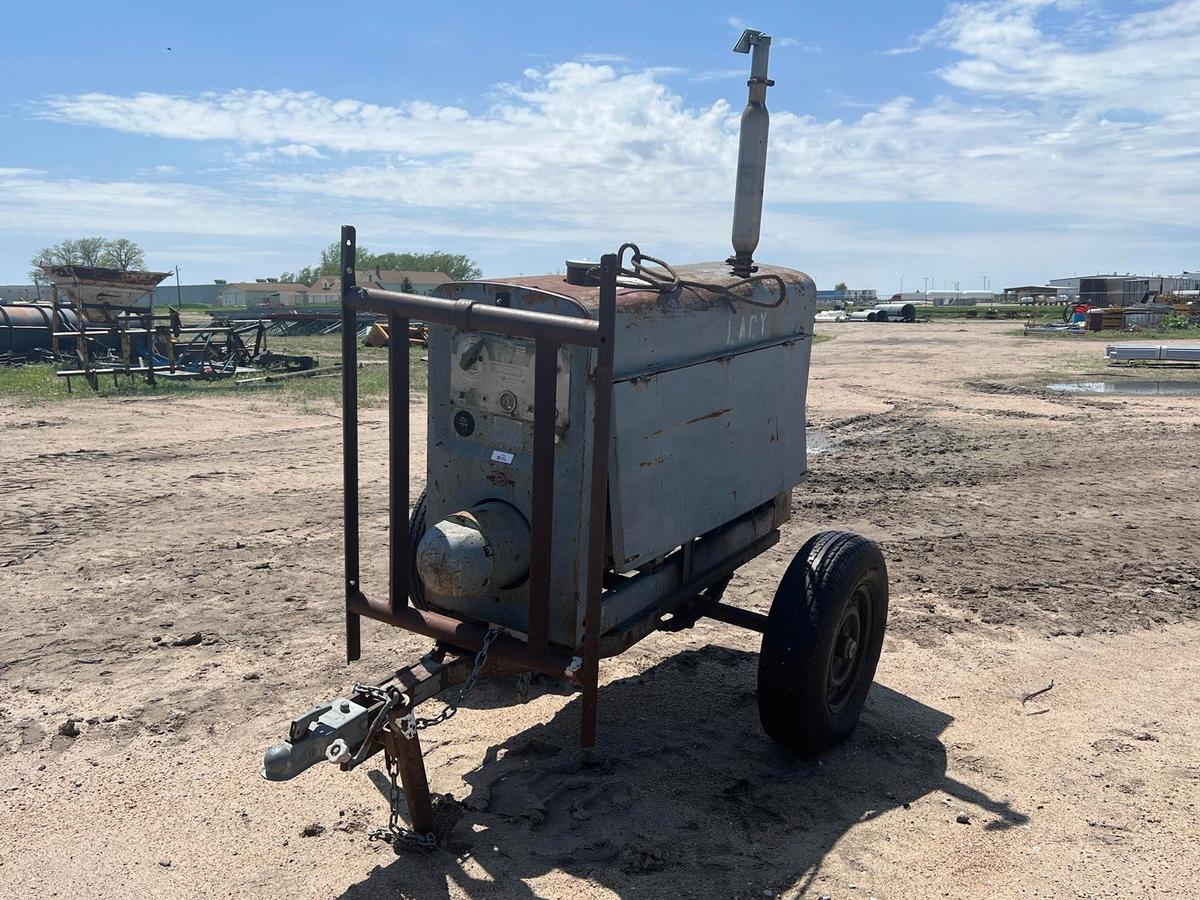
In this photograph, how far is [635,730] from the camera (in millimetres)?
4527

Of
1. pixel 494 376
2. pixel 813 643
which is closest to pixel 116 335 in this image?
pixel 494 376

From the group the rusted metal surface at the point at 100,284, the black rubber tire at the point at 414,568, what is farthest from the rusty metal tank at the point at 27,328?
the black rubber tire at the point at 414,568

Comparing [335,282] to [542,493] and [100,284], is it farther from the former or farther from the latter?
[542,493]

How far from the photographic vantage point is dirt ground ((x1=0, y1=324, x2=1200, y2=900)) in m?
3.46

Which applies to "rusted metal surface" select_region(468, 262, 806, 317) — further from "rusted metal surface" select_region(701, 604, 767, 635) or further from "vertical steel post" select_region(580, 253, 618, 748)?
"rusted metal surface" select_region(701, 604, 767, 635)

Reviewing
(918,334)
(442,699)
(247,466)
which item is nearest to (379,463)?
(247,466)

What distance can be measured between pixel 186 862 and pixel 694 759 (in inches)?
78.0

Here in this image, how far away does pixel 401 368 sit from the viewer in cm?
365

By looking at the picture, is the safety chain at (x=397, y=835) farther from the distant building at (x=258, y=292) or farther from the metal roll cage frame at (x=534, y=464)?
the distant building at (x=258, y=292)

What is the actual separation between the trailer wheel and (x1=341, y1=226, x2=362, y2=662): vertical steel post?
63.9 inches

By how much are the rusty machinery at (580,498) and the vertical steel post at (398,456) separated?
0.01 metres

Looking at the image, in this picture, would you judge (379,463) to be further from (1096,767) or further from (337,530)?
(1096,767)

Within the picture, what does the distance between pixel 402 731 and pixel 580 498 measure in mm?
977

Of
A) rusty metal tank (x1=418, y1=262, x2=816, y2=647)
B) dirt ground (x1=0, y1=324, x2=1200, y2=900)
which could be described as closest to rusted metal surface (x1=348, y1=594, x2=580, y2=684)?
rusty metal tank (x1=418, y1=262, x2=816, y2=647)
